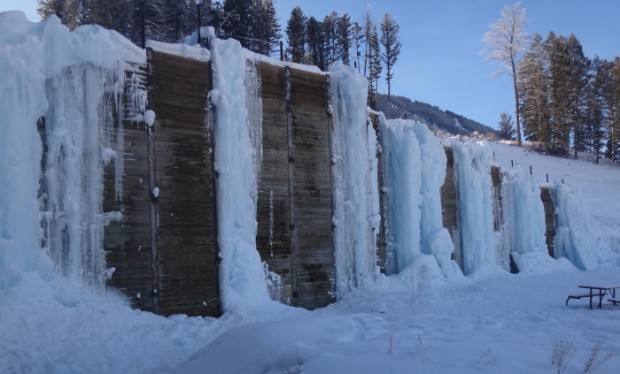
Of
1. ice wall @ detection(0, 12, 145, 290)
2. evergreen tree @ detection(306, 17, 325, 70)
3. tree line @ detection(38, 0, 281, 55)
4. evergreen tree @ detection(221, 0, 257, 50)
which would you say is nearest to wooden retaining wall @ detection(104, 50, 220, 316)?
ice wall @ detection(0, 12, 145, 290)

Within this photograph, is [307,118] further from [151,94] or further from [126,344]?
[126,344]

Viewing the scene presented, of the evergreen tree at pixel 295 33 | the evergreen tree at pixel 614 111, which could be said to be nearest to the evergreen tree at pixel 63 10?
the evergreen tree at pixel 295 33

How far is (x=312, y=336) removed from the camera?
5562mm

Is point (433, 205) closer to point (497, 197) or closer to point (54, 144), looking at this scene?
point (497, 197)

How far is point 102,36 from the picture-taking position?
9414mm

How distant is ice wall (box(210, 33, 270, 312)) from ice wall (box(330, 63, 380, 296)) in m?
2.68

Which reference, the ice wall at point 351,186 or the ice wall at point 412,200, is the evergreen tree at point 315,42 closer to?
the ice wall at point 412,200

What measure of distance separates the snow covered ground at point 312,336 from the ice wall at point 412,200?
80.5 inches

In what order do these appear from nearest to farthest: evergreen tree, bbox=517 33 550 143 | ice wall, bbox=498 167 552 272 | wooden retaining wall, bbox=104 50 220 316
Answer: wooden retaining wall, bbox=104 50 220 316, ice wall, bbox=498 167 552 272, evergreen tree, bbox=517 33 550 143

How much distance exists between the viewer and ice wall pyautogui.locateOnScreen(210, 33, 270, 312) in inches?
419

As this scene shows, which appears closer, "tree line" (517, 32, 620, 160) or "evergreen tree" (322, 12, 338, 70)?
"evergreen tree" (322, 12, 338, 70)

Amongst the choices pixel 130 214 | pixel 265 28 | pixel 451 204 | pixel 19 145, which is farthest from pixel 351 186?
pixel 265 28

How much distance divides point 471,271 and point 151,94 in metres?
13.3

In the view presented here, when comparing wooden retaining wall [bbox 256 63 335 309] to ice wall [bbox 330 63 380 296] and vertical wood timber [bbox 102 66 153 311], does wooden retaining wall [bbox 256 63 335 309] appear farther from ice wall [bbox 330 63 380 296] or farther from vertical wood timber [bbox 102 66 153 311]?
vertical wood timber [bbox 102 66 153 311]
